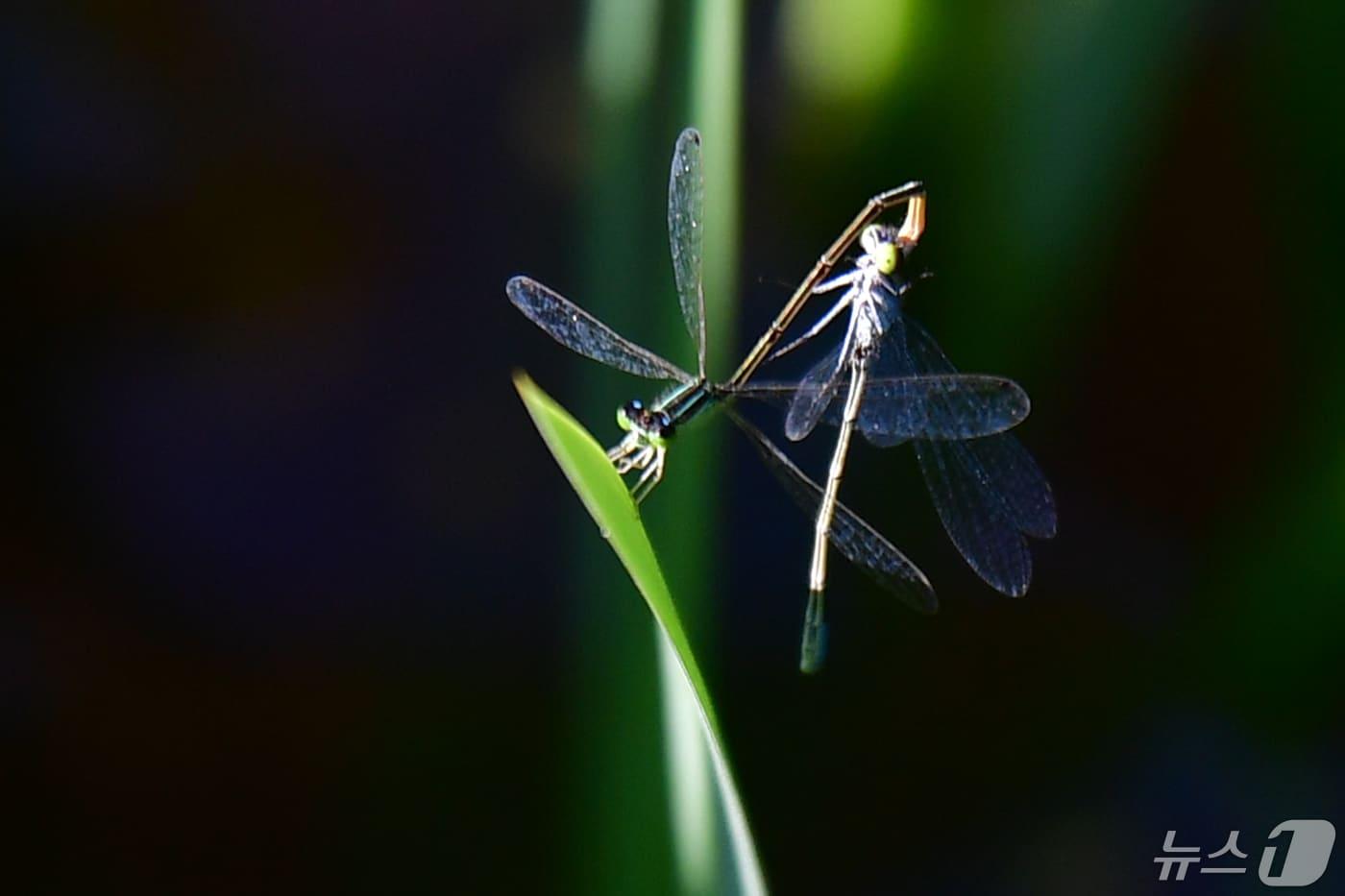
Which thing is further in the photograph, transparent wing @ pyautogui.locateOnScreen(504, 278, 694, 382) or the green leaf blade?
transparent wing @ pyautogui.locateOnScreen(504, 278, 694, 382)

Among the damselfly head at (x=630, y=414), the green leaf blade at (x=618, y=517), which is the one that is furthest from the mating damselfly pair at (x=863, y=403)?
the green leaf blade at (x=618, y=517)

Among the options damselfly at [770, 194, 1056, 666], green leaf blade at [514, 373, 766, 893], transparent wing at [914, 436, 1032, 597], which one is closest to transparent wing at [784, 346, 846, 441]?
damselfly at [770, 194, 1056, 666]

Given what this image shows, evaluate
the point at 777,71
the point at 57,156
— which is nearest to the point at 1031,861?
the point at 777,71

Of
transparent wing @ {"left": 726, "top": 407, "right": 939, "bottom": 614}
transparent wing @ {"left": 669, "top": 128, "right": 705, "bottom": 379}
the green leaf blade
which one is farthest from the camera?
transparent wing @ {"left": 726, "top": 407, "right": 939, "bottom": 614}

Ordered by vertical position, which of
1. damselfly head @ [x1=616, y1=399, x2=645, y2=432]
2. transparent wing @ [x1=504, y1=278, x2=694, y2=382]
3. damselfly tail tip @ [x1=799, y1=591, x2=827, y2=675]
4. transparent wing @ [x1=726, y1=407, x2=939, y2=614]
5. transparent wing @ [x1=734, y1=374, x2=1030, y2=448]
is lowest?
damselfly tail tip @ [x1=799, y1=591, x2=827, y2=675]

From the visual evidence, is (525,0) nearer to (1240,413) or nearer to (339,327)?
(339,327)

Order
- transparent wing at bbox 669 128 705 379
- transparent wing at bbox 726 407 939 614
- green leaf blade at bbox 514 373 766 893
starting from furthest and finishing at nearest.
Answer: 1. transparent wing at bbox 726 407 939 614
2. transparent wing at bbox 669 128 705 379
3. green leaf blade at bbox 514 373 766 893

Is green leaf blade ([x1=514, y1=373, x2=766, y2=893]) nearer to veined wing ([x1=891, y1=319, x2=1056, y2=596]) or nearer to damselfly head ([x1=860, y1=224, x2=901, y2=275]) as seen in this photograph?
damselfly head ([x1=860, y1=224, x2=901, y2=275])
